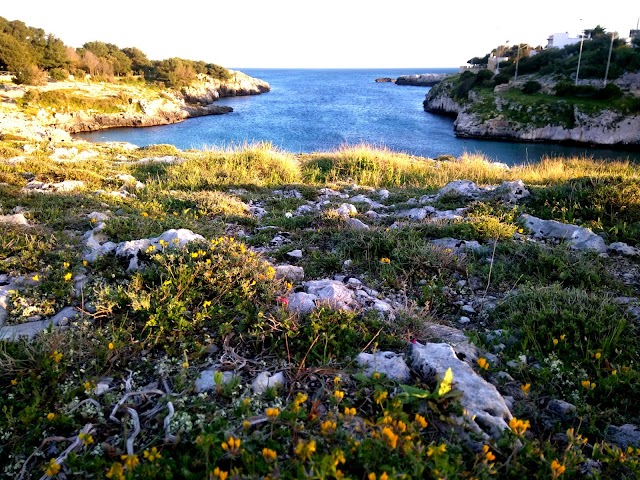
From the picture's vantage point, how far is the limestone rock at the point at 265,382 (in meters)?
2.51

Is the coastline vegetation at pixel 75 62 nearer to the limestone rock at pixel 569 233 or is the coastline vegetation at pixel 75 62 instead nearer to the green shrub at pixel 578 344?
the limestone rock at pixel 569 233

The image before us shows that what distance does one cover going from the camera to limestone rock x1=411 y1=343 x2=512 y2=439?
226 cm

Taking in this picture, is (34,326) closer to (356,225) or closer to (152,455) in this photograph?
(152,455)

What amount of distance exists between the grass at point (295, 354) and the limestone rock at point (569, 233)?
30cm

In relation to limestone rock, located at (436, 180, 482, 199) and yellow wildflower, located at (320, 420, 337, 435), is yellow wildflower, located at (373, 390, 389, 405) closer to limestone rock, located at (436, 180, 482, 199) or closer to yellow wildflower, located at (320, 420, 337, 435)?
yellow wildflower, located at (320, 420, 337, 435)

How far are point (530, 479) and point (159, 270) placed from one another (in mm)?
3030

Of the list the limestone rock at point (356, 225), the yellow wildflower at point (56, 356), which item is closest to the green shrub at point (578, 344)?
the limestone rock at point (356, 225)

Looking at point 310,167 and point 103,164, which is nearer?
point 103,164

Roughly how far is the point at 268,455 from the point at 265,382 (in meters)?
0.77

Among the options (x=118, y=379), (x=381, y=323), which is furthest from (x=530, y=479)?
(x=118, y=379)

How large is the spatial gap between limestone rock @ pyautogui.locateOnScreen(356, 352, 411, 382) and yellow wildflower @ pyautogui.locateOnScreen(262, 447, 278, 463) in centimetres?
97

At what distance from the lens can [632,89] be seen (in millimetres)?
46094

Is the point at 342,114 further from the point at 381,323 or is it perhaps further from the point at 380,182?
the point at 381,323

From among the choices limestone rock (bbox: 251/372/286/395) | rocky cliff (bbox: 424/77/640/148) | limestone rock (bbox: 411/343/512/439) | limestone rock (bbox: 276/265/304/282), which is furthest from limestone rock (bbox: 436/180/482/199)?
rocky cliff (bbox: 424/77/640/148)
